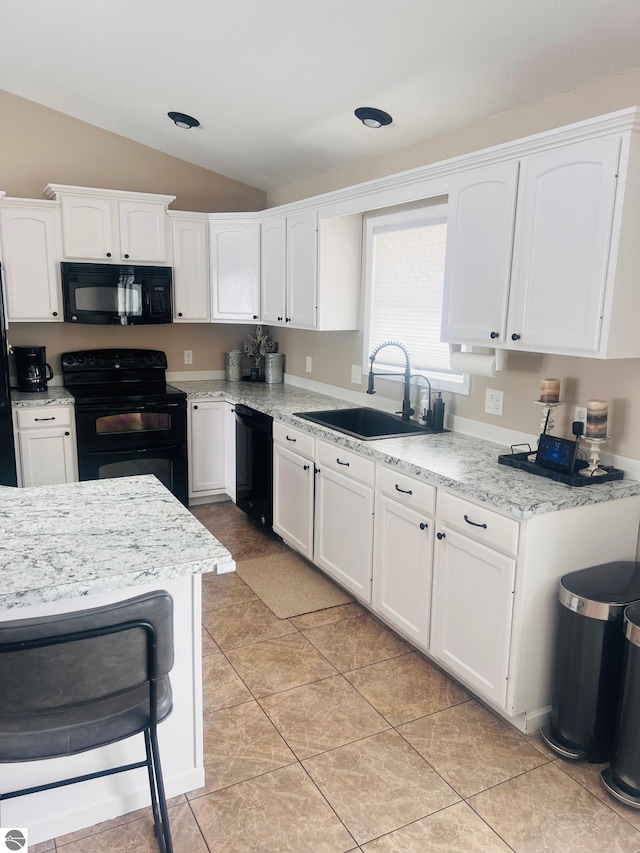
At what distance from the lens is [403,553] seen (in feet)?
9.15

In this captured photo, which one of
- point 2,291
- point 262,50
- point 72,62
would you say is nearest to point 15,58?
point 72,62

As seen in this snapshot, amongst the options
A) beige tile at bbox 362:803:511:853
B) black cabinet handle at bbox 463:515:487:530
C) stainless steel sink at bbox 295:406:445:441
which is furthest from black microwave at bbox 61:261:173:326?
beige tile at bbox 362:803:511:853

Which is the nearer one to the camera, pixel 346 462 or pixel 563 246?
pixel 563 246

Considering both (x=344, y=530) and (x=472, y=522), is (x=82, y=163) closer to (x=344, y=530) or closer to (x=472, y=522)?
(x=344, y=530)

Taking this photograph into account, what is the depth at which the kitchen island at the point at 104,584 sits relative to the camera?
1.58 m

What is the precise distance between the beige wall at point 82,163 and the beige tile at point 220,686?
3.41 metres

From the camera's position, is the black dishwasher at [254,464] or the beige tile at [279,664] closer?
the beige tile at [279,664]

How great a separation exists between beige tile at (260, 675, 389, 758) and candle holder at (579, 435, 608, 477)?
3.99 ft

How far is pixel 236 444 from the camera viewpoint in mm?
4414

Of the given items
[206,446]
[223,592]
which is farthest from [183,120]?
[223,592]

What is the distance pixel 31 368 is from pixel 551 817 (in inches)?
152

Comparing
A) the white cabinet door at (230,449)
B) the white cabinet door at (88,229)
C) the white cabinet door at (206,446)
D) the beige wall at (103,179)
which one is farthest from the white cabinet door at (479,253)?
the beige wall at (103,179)

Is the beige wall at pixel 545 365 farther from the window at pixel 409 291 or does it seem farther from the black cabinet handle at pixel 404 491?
the black cabinet handle at pixel 404 491

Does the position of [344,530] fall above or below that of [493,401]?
below
